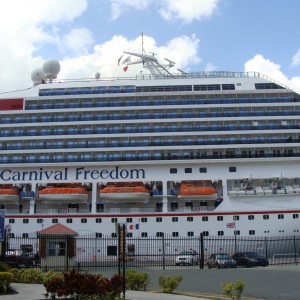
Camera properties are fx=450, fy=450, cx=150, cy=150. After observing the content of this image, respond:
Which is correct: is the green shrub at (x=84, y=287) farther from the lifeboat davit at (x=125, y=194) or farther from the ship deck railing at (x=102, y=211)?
the ship deck railing at (x=102, y=211)

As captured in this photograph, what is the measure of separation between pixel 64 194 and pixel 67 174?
232cm

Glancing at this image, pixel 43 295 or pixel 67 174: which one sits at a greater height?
pixel 67 174

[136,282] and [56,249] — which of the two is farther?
[56,249]

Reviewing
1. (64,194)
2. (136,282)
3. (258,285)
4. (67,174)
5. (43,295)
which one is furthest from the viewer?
(67,174)

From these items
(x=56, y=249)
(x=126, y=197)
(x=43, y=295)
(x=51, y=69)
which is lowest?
(x=43, y=295)

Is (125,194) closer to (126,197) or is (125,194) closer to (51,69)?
(126,197)

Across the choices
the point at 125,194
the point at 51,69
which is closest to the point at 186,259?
the point at 125,194

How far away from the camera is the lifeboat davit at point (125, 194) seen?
35781mm

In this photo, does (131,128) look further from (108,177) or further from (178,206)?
(178,206)

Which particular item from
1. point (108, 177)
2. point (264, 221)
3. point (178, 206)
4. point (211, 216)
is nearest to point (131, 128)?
point (108, 177)

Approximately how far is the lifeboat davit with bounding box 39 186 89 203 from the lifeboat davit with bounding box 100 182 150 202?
168cm

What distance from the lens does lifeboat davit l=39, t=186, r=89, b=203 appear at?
36500 millimetres

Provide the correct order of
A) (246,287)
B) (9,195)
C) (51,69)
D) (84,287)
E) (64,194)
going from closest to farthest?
(84,287), (246,287), (64,194), (9,195), (51,69)

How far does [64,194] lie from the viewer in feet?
120
